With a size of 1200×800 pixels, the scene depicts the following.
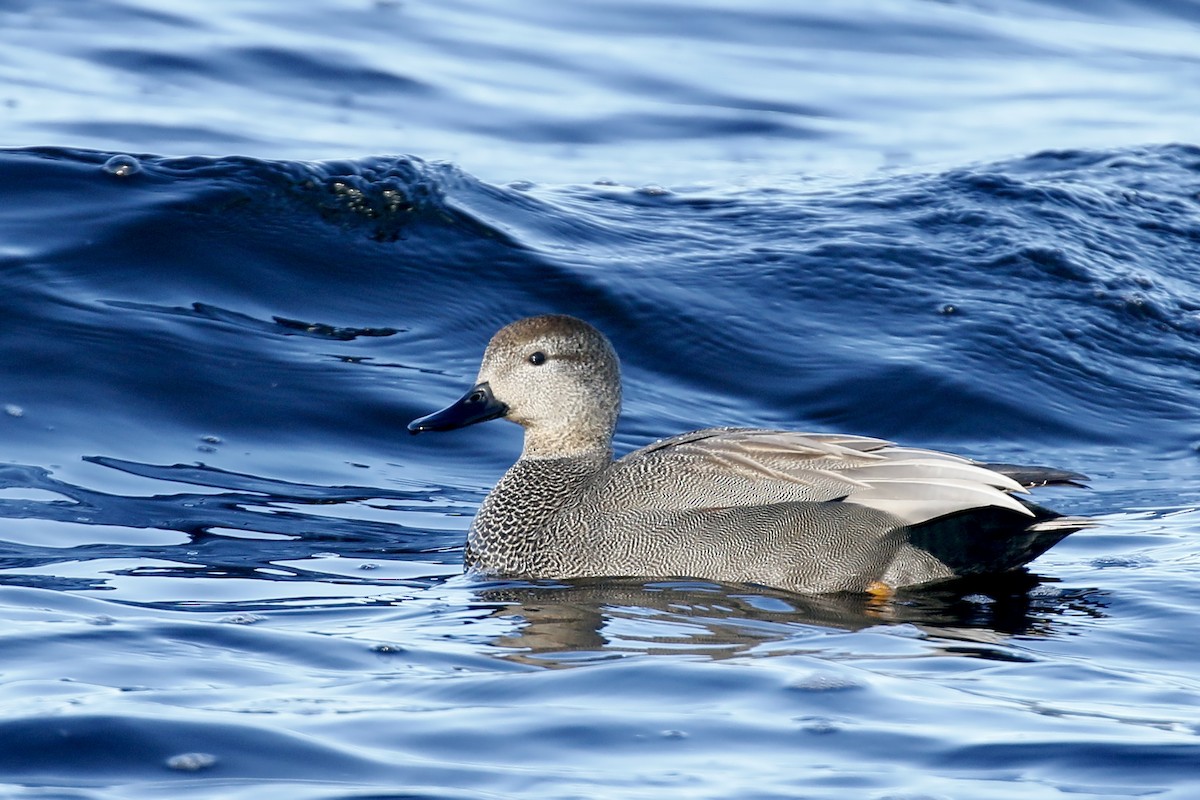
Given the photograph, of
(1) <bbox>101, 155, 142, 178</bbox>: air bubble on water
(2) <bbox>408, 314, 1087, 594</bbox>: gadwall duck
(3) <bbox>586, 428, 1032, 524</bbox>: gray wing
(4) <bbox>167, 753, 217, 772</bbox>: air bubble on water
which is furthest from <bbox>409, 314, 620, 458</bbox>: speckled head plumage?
(1) <bbox>101, 155, 142, 178</bbox>: air bubble on water

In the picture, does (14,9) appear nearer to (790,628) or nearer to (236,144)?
(236,144)

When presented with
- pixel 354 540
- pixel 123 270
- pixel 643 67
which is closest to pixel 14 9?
pixel 643 67

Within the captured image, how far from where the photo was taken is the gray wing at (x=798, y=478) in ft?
20.4

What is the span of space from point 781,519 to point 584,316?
408 centimetres

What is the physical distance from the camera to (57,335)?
29.2 feet

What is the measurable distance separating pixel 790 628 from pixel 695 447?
1.03 metres

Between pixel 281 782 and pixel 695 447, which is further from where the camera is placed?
pixel 695 447

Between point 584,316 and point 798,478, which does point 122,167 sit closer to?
point 584,316

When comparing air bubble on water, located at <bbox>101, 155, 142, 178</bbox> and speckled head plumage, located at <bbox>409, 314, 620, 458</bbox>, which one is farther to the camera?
air bubble on water, located at <bbox>101, 155, 142, 178</bbox>

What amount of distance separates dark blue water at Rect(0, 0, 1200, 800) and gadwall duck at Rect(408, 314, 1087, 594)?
5.8 inches

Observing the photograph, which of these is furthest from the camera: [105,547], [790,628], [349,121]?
[349,121]

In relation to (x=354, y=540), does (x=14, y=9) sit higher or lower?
higher

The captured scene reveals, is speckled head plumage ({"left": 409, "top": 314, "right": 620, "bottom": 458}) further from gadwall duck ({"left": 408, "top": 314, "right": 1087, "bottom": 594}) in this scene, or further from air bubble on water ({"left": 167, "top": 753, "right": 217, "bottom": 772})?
air bubble on water ({"left": 167, "top": 753, "right": 217, "bottom": 772})

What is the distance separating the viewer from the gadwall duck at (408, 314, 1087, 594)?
20.6 feet
